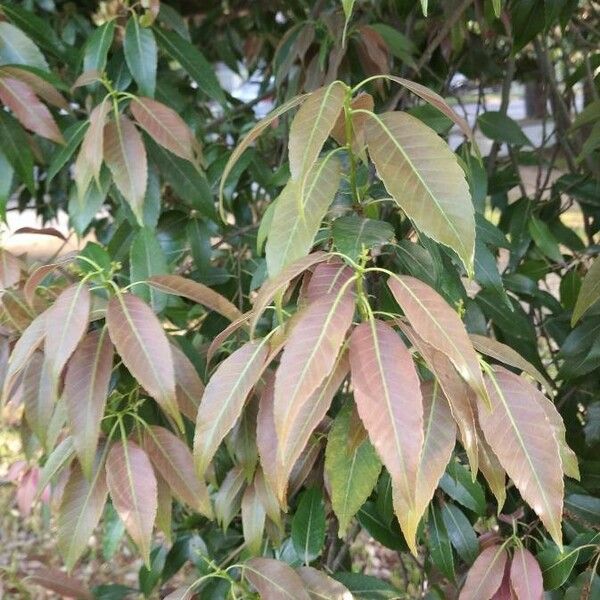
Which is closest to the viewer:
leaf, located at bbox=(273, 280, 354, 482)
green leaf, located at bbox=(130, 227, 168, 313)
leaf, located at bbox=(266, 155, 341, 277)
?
leaf, located at bbox=(273, 280, 354, 482)

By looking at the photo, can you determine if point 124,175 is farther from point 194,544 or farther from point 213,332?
point 194,544

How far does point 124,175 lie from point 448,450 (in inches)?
22.7

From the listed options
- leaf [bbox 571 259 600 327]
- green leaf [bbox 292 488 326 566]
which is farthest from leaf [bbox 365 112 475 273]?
green leaf [bbox 292 488 326 566]

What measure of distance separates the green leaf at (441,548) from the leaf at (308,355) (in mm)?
522

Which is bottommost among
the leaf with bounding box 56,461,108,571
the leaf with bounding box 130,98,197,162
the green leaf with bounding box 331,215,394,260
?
the leaf with bounding box 56,461,108,571

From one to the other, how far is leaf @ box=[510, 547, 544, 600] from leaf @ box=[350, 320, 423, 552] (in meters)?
0.34

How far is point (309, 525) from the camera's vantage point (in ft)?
3.24

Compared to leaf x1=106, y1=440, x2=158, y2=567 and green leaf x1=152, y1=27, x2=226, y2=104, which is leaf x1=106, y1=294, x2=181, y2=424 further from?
green leaf x1=152, y1=27, x2=226, y2=104

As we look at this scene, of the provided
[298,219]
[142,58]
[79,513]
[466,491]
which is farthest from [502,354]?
[142,58]

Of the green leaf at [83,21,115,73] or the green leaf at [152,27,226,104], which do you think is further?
the green leaf at [152,27,226,104]

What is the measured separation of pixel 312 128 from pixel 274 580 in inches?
20.2

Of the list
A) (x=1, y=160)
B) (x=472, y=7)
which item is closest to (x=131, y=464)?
(x=1, y=160)

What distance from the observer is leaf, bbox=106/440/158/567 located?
764mm

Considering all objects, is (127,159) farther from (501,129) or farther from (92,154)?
(501,129)
